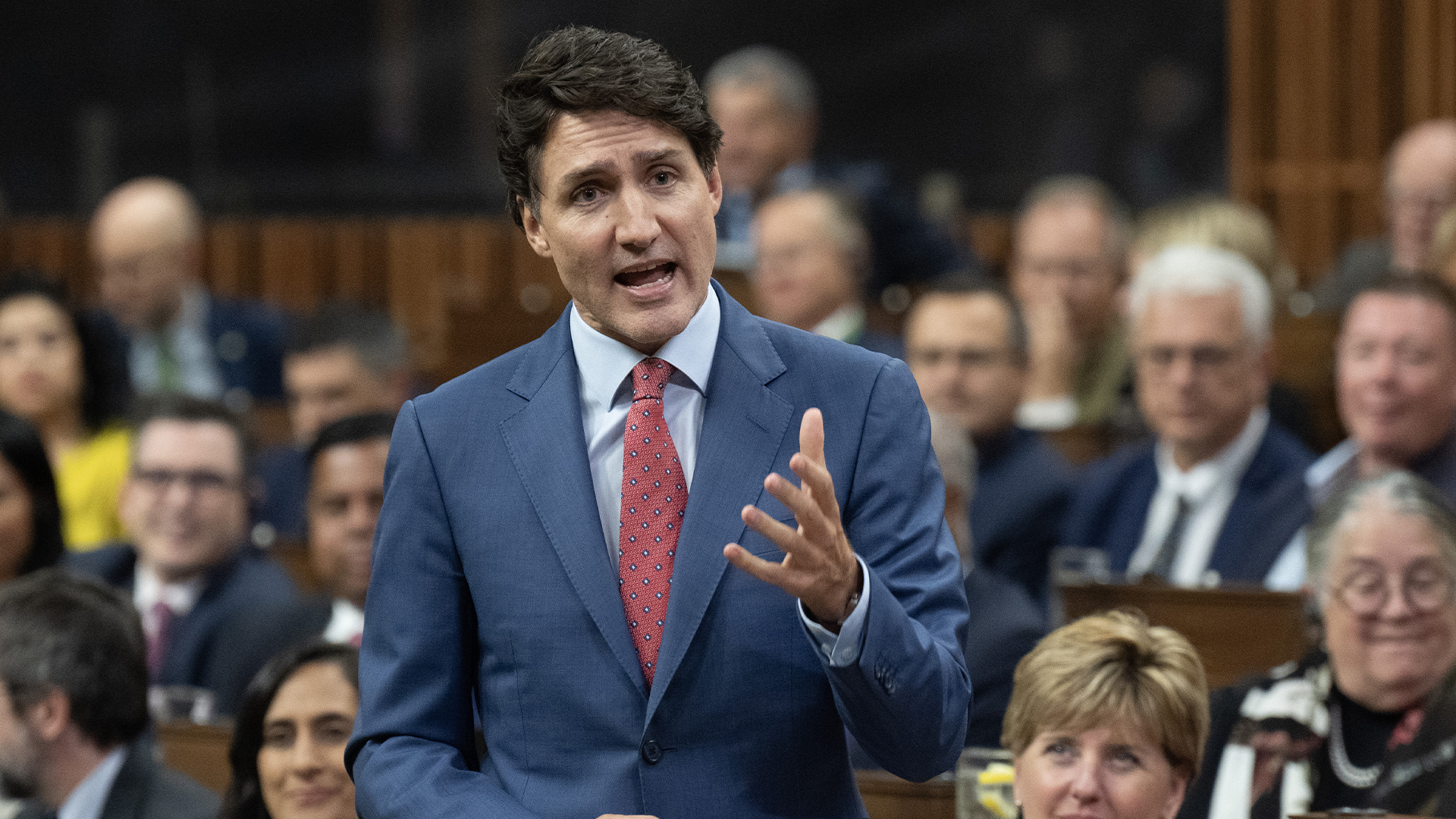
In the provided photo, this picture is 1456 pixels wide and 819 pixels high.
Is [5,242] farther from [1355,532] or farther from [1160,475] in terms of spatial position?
[1355,532]

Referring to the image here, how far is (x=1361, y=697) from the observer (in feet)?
7.46

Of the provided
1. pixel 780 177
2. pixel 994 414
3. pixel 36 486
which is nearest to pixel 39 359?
pixel 36 486

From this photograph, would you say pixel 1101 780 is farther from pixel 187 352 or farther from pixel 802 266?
pixel 187 352

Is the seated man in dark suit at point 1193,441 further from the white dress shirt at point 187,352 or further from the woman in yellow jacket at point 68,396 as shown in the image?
the white dress shirt at point 187,352

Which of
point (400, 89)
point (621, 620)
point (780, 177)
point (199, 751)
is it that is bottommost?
point (199, 751)

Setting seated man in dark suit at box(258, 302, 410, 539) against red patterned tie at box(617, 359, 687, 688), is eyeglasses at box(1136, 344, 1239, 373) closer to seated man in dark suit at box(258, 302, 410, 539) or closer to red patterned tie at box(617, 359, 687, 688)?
seated man in dark suit at box(258, 302, 410, 539)

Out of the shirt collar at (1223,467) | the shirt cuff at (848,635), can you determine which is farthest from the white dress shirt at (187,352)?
the shirt cuff at (848,635)

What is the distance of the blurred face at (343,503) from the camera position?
3203mm

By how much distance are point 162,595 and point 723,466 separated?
241 centimetres

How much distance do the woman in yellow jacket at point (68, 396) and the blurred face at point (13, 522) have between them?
2.77 ft

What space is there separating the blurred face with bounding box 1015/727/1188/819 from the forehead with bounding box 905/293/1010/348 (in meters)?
1.96

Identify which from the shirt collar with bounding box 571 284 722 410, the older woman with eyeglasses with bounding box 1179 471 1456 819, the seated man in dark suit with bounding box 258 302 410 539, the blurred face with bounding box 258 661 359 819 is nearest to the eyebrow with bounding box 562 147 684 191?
the shirt collar with bounding box 571 284 722 410

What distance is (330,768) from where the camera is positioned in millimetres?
2318

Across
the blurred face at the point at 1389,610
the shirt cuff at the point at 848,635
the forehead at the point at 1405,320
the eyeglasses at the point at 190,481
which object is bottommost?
the blurred face at the point at 1389,610
